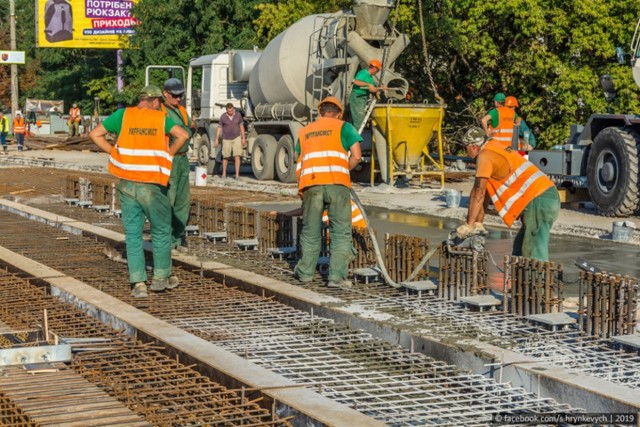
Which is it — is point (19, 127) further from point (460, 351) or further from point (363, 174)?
point (460, 351)

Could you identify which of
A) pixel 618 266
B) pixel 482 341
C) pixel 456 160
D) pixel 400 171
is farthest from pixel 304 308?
pixel 456 160

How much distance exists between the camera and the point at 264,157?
25.1m

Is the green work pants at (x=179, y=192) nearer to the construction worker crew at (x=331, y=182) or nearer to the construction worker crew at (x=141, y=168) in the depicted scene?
the construction worker crew at (x=141, y=168)

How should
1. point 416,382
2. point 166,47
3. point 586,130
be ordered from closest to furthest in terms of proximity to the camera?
point 416,382 < point 586,130 < point 166,47

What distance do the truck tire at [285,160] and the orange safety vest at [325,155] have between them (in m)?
13.6

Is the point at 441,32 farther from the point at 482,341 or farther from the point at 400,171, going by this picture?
the point at 482,341

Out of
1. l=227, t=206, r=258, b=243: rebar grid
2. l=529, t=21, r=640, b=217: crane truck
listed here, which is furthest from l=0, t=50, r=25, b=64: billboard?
l=227, t=206, r=258, b=243: rebar grid

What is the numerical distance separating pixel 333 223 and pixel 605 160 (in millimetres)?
8092

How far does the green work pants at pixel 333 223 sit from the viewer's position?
10250 mm

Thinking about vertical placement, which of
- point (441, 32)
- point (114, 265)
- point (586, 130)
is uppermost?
point (441, 32)

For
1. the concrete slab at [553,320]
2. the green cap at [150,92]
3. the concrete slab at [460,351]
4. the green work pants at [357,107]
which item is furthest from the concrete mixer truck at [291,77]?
the concrete slab at [553,320]

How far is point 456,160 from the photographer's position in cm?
2745

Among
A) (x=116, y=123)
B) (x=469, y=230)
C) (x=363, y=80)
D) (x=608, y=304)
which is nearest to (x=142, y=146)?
(x=116, y=123)

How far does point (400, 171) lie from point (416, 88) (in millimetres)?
9012
